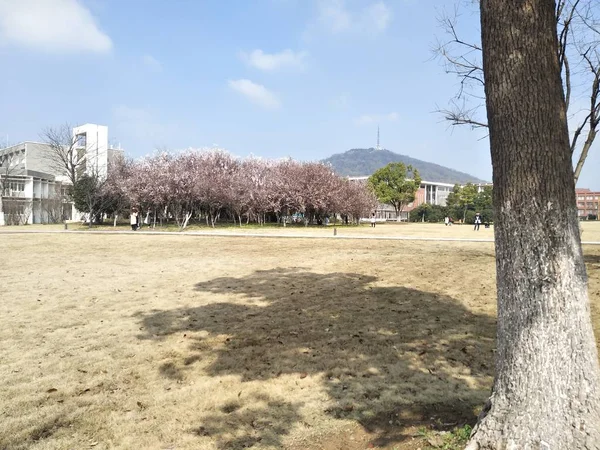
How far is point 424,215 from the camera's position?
8969cm

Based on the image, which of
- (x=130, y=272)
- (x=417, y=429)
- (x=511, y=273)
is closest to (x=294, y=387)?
(x=417, y=429)

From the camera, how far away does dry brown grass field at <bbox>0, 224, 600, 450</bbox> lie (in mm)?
3934

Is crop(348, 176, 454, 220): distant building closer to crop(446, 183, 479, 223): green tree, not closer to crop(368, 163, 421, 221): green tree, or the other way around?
crop(446, 183, 479, 223): green tree

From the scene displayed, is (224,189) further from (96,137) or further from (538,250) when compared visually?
(538,250)

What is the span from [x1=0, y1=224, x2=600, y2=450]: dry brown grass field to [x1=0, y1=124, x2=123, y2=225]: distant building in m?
43.4

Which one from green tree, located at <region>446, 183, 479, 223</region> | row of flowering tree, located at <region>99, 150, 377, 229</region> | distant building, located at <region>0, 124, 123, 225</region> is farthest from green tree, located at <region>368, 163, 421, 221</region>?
distant building, located at <region>0, 124, 123, 225</region>

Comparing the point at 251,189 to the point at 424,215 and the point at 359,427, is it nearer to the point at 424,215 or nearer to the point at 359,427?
the point at 359,427

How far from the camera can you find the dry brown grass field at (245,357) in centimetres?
393

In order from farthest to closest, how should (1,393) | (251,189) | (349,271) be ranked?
(251,189) < (349,271) < (1,393)

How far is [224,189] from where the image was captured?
43156 millimetres

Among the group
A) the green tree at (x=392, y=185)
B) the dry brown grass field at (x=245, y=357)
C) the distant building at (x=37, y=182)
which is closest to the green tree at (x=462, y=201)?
the green tree at (x=392, y=185)

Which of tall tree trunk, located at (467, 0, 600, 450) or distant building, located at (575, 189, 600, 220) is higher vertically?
distant building, located at (575, 189, 600, 220)

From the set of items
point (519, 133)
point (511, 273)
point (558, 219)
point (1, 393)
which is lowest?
point (1, 393)

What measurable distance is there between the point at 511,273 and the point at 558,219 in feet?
1.47
